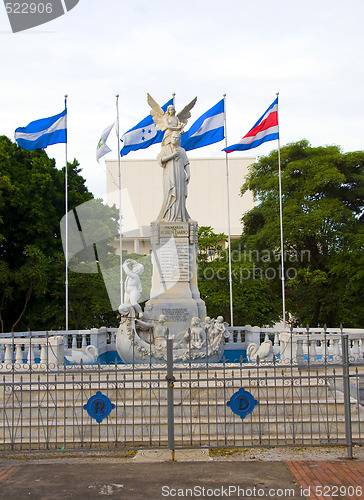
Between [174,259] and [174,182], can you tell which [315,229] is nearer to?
[174,182]

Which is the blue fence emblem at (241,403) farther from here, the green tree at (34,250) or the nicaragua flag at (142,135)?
the green tree at (34,250)

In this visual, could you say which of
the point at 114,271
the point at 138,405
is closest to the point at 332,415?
the point at 138,405

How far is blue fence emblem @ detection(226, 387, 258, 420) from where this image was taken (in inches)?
372

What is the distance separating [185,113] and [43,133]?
6.97m

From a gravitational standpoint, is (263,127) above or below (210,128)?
below

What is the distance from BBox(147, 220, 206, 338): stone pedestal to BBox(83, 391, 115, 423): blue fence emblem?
6893mm

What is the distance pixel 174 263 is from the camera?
54.7 feet

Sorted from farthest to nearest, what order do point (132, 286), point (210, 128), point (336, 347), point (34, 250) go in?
point (34, 250)
point (210, 128)
point (132, 286)
point (336, 347)

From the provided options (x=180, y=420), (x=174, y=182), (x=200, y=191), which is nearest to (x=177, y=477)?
(x=180, y=420)

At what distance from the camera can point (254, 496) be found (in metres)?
7.21

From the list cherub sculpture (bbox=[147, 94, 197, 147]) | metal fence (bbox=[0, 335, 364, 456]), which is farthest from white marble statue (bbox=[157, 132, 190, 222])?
metal fence (bbox=[0, 335, 364, 456])

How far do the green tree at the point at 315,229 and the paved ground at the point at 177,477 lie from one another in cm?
1796

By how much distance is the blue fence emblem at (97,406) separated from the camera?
9375 millimetres

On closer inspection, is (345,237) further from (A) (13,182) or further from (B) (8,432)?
(B) (8,432)
